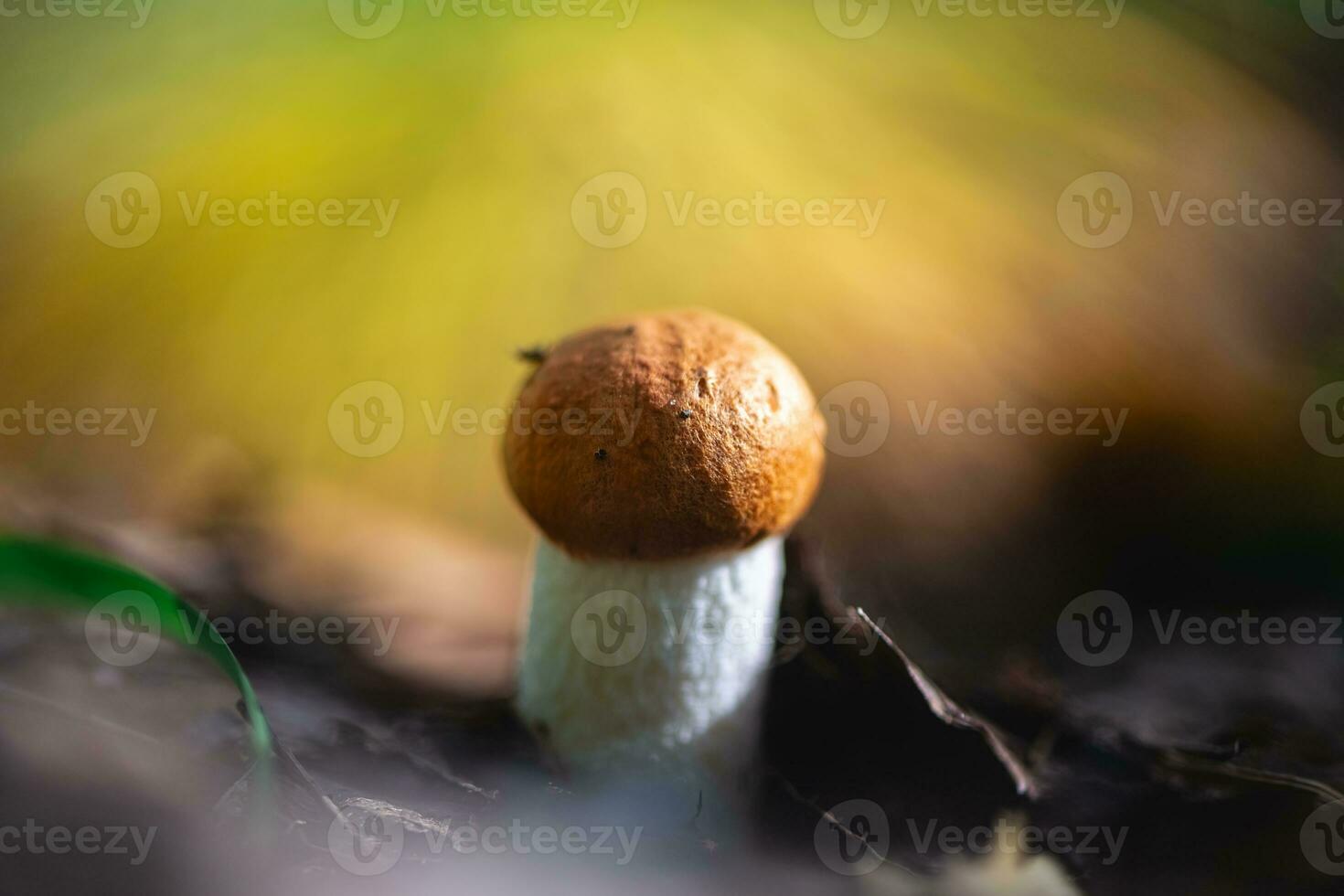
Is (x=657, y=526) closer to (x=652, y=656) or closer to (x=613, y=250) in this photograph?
(x=652, y=656)

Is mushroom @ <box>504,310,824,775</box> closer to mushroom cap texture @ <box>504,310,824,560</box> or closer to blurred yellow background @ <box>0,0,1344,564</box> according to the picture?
mushroom cap texture @ <box>504,310,824,560</box>

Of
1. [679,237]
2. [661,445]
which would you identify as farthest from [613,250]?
[661,445]

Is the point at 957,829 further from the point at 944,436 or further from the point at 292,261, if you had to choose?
the point at 292,261

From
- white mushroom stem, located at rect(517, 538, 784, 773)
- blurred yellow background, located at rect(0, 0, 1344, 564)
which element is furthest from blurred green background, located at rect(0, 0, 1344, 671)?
white mushroom stem, located at rect(517, 538, 784, 773)

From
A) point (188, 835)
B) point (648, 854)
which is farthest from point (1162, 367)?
point (188, 835)

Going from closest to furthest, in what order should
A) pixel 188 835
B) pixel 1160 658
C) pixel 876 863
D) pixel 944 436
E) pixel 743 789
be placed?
1. pixel 188 835
2. pixel 876 863
3. pixel 743 789
4. pixel 1160 658
5. pixel 944 436

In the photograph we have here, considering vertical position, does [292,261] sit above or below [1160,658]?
above
